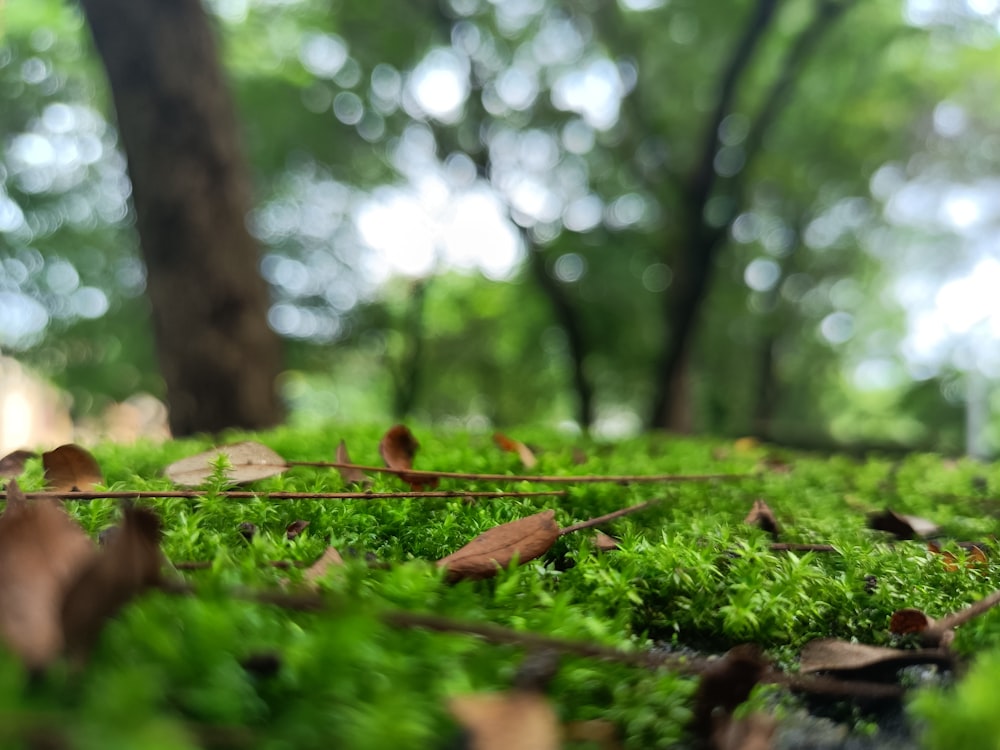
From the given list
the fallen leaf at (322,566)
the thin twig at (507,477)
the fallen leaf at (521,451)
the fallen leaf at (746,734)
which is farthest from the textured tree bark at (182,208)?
the fallen leaf at (746,734)

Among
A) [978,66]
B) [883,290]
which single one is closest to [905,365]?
[883,290]

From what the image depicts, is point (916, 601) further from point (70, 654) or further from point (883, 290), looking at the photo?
point (883, 290)

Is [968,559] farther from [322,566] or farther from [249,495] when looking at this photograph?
[249,495]

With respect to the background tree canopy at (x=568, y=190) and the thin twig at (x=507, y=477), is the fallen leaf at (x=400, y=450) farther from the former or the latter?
the background tree canopy at (x=568, y=190)

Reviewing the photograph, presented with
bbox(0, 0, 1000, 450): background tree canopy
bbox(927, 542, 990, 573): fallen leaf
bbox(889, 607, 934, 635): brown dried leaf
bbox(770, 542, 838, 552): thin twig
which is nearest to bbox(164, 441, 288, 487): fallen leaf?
bbox(770, 542, 838, 552): thin twig

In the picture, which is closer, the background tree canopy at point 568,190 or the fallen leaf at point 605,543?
the fallen leaf at point 605,543

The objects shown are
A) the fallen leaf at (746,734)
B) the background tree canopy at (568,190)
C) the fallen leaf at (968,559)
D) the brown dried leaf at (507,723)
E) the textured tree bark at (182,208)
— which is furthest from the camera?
the background tree canopy at (568,190)

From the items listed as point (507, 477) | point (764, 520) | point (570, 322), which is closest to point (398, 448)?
point (507, 477)
